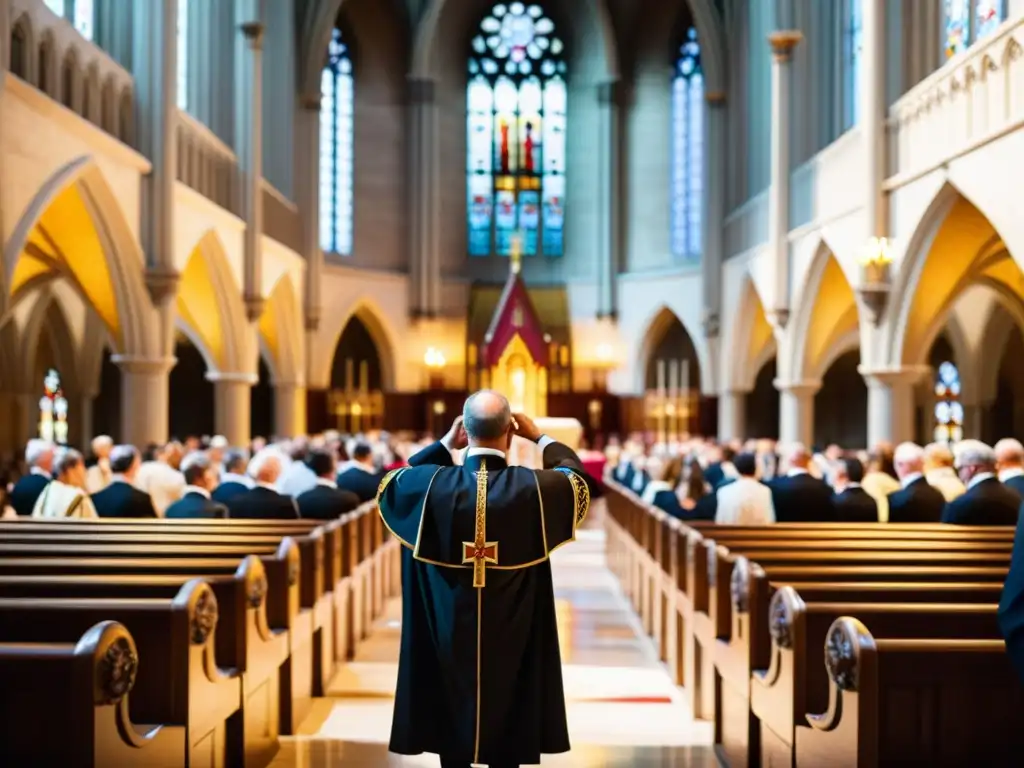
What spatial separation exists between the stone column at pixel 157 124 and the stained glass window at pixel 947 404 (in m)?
16.0

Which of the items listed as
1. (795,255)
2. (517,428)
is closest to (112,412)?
(795,255)

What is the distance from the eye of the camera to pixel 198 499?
865cm

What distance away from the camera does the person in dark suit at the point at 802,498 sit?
9.30m

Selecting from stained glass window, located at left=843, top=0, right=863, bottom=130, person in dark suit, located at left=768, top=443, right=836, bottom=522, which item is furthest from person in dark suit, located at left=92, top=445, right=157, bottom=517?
stained glass window, located at left=843, top=0, right=863, bottom=130

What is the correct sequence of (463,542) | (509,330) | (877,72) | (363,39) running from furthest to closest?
(363,39) → (509,330) → (877,72) → (463,542)

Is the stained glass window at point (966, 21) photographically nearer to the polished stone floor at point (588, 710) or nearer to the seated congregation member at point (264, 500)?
the polished stone floor at point (588, 710)

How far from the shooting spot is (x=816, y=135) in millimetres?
20578

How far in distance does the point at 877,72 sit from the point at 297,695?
12066mm

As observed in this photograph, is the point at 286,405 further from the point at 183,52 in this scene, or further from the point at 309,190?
the point at 183,52

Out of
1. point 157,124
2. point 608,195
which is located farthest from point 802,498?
point 608,195

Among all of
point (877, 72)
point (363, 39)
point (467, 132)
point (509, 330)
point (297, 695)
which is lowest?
point (297, 695)

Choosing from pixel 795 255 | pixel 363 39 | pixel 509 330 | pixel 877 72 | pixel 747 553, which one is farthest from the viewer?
pixel 363 39

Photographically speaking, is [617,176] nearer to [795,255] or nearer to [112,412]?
[795,255]

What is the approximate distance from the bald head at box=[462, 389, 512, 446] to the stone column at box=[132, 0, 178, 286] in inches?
490
